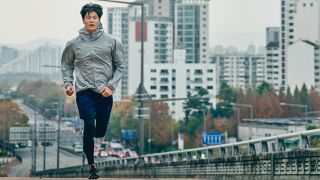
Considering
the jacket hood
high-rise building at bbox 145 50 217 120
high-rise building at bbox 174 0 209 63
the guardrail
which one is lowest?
the guardrail

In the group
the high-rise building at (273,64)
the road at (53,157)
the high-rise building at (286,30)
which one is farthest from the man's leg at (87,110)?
the high-rise building at (273,64)

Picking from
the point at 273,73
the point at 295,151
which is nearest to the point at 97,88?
the point at 295,151

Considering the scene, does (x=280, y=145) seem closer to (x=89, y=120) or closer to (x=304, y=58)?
(x=89, y=120)

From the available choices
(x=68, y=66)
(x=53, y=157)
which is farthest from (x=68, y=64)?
(x=53, y=157)

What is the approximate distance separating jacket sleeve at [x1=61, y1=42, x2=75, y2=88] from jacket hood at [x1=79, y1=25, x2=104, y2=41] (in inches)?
6.9

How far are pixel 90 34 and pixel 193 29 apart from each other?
166 m

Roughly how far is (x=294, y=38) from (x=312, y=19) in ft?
17.5

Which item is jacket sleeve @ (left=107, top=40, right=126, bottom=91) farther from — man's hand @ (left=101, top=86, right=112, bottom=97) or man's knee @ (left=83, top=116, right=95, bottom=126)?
man's knee @ (left=83, top=116, right=95, bottom=126)

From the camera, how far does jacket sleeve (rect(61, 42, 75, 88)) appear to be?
13719mm

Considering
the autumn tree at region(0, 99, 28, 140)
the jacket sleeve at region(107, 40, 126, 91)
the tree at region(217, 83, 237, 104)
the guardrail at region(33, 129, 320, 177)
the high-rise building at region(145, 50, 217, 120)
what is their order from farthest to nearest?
the high-rise building at region(145, 50, 217, 120)
the tree at region(217, 83, 237, 104)
the autumn tree at region(0, 99, 28, 140)
the guardrail at region(33, 129, 320, 177)
the jacket sleeve at region(107, 40, 126, 91)

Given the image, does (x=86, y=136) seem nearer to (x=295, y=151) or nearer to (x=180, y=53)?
(x=295, y=151)

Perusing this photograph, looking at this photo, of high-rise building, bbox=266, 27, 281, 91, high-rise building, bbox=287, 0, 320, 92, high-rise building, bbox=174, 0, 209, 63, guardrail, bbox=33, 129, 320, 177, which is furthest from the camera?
high-rise building, bbox=174, 0, 209, 63

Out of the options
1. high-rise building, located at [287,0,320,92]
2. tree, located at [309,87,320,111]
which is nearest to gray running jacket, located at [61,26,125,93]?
tree, located at [309,87,320,111]

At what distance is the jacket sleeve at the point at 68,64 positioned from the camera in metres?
13.7
